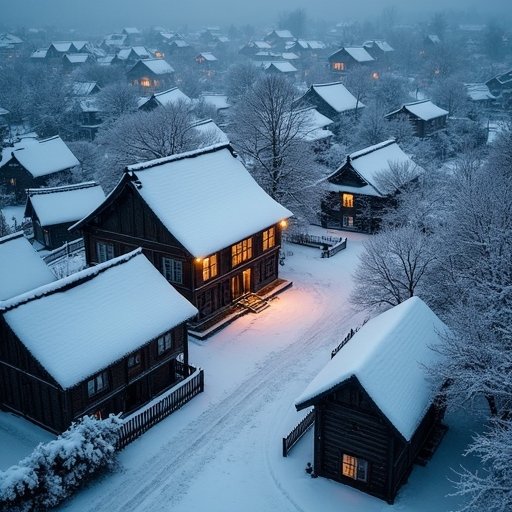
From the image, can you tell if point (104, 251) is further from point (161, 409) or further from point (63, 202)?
point (63, 202)

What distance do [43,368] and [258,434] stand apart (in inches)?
386

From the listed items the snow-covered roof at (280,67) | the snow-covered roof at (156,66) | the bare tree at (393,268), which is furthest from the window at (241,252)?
the snow-covered roof at (280,67)

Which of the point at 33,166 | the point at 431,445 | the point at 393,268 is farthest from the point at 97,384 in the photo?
the point at 33,166

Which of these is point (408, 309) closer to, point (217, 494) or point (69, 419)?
point (217, 494)

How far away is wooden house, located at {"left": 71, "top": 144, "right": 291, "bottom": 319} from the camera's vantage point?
34.7 metres

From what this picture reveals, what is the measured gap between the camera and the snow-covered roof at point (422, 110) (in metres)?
80.8

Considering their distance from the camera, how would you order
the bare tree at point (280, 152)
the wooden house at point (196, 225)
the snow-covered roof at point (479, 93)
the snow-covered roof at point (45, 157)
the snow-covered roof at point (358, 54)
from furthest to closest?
the snow-covered roof at point (358, 54), the snow-covered roof at point (479, 93), the snow-covered roof at point (45, 157), the bare tree at point (280, 152), the wooden house at point (196, 225)

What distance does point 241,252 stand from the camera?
38.3m

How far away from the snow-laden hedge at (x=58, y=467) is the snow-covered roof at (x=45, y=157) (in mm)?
51657

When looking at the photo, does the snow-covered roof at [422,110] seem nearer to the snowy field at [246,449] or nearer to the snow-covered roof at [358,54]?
the snowy field at [246,449]

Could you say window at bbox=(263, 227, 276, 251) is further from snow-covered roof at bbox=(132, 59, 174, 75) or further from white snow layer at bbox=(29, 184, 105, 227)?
snow-covered roof at bbox=(132, 59, 174, 75)

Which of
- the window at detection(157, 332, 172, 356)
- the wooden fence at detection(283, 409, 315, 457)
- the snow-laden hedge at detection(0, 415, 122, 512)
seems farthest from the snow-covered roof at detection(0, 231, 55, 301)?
the wooden fence at detection(283, 409, 315, 457)

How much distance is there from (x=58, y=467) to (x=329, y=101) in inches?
3058

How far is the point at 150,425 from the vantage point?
26469mm
